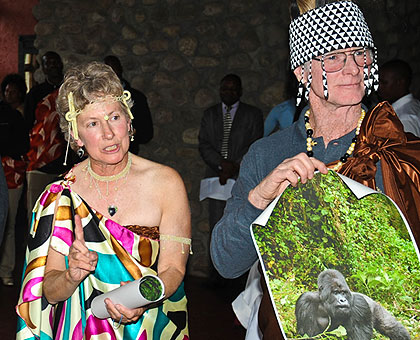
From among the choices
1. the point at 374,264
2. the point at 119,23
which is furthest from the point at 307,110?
the point at 119,23

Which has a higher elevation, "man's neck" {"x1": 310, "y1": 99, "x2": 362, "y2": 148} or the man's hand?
"man's neck" {"x1": 310, "y1": 99, "x2": 362, "y2": 148}

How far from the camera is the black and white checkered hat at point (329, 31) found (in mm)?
1942

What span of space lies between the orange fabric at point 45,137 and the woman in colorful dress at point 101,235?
352cm

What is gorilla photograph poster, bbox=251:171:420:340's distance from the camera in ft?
5.32

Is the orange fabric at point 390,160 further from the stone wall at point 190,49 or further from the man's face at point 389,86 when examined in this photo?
the stone wall at point 190,49

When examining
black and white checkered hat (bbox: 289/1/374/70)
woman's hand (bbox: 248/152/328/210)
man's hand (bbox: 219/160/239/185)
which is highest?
black and white checkered hat (bbox: 289/1/374/70)

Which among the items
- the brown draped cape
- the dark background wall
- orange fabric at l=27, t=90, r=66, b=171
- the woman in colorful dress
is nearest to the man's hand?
orange fabric at l=27, t=90, r=66, b=171

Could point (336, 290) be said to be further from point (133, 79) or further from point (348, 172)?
point (133, 79)

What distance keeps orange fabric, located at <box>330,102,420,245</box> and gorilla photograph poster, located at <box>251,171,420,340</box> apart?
10 cm

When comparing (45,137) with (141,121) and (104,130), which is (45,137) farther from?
(104,130)

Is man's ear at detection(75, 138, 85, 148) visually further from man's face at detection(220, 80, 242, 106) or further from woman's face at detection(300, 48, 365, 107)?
man's face at detection(220, 80, 242, 106)

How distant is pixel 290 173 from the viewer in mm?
1791

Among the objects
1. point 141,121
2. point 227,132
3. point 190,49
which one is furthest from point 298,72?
point 190,49

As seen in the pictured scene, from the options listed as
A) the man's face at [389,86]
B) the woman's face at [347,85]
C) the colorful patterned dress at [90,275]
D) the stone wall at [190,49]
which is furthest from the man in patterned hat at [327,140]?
the stone wall at [190,49]
